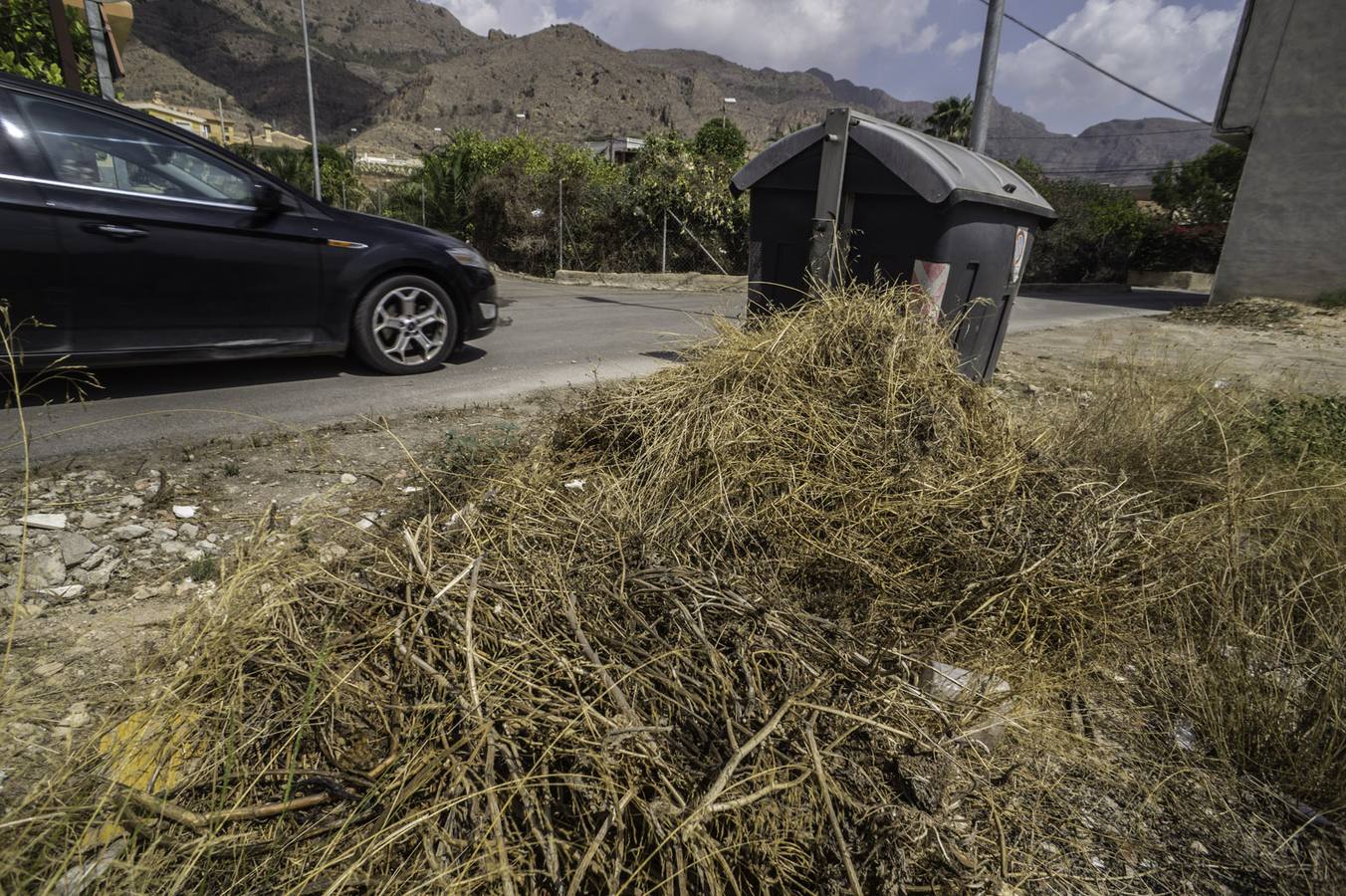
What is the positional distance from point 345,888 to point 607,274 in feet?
47.9

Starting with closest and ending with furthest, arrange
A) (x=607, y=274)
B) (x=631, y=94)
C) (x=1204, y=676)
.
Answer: (x=1204, y=676), (x=607, y=274), (x=631, y=94)

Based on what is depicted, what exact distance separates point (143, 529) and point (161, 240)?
2187mm

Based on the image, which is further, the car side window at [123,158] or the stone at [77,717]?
the car side window at [123,158]

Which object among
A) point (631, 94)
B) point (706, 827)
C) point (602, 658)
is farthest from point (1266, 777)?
point (631, 94)

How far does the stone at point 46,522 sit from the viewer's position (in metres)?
2.69

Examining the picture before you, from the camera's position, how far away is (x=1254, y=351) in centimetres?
945

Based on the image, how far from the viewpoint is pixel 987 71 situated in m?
8.84

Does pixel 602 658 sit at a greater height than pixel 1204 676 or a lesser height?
greater

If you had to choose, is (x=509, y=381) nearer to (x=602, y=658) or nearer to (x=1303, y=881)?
(x=602, y=658)

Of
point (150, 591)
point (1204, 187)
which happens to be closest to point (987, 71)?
point (150, 591)

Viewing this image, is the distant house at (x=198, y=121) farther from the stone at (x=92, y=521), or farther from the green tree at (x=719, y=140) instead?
the stone at (x=92, y=521)

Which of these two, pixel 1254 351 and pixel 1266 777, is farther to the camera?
pixel 1254 351

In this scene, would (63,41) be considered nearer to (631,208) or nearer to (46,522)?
(46,522)

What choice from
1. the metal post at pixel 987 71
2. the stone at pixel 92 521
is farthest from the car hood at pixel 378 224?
the metal post at pixel 987 71
